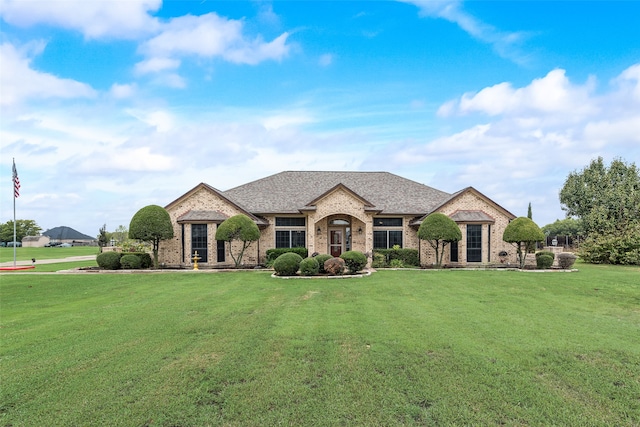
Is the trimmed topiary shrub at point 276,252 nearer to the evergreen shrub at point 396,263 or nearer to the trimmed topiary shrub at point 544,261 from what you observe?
the evergreen shrub at point 396,263

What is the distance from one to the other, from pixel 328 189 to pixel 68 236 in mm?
88218

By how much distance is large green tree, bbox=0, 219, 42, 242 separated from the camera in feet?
238

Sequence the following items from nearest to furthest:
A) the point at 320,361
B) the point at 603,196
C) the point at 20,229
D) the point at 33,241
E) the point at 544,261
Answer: the point at 320,361 < the point at 544,261 < the point at 603,196 < the point at 33,241 < the point at 20,229

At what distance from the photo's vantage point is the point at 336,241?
2481 cm

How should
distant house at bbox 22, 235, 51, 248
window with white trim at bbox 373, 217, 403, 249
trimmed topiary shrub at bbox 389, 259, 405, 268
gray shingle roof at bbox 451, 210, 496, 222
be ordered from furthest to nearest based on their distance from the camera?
distant house at bbox 22, 235, 51, 248, window with white trim at bbox 373, 217, 403, 249, gray shingle roof at bbox 451, 210, 496, 222, trimmed topiary shrub at bbox 389, 259, 405, 268

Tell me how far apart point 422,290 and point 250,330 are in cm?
750

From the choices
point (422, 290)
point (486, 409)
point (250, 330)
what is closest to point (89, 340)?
point (250, 330)

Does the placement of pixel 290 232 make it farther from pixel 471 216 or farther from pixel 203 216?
pixel 471 216

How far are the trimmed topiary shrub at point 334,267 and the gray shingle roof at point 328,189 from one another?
7117 mm

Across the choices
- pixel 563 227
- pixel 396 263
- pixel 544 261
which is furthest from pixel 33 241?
pixel 563 227

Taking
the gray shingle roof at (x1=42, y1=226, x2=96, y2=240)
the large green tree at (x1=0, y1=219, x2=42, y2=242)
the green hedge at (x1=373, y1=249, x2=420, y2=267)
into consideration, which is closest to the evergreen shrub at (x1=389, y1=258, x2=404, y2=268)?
the green hedge at (x1=373, y1=249, x2=420, y2=267)

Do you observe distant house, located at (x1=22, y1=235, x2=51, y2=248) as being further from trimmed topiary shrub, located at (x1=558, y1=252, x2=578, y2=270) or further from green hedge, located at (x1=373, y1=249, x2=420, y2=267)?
trimmed topiary shrub, located at (x1=558, y1=252, x2=578, y2=270)

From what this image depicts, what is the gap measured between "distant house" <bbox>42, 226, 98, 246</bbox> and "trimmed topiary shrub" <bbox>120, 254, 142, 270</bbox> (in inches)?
2933

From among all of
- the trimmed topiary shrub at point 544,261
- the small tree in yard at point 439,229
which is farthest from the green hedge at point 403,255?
the trimmed topiary shrub at point 544,261
